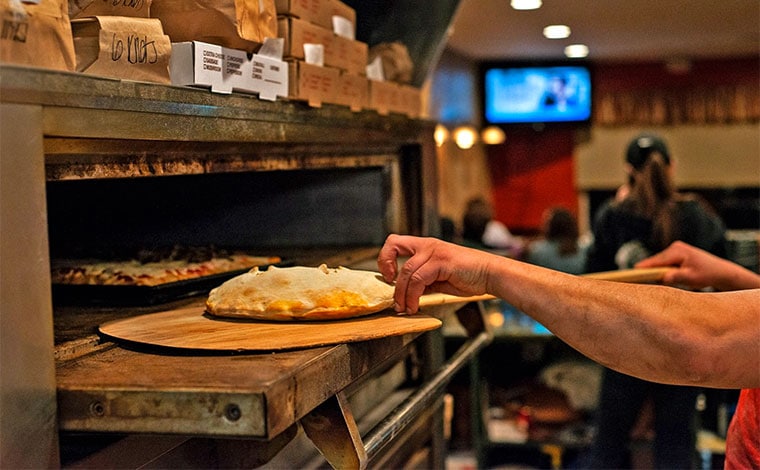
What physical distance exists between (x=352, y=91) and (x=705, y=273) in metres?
0.91

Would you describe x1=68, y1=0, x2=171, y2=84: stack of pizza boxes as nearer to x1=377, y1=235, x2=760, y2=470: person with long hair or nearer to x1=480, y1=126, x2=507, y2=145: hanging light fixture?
x1=377, y1=235, x2=760, y2=470: person with long hair

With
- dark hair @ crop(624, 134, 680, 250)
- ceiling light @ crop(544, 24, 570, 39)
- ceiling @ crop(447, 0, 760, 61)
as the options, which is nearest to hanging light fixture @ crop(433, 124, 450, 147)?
ceiling @ crop(447, 0, 760, 61)

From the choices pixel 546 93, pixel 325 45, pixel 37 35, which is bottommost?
pixel 37 35

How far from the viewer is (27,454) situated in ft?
3.15

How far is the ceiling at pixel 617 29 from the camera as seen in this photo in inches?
234

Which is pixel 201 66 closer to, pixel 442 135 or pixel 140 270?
pixel 140 270

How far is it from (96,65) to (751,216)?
704 cm

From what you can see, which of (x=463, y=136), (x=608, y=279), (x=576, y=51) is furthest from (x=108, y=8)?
(x=576, y=51)

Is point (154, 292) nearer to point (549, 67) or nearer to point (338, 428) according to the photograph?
point (338, 428)

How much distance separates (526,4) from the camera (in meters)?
5.66

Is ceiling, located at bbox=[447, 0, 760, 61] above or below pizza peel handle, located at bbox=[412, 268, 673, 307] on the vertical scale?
above

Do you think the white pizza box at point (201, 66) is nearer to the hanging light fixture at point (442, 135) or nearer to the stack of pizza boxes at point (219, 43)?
the stack of pizza boxes at point (219, 43)

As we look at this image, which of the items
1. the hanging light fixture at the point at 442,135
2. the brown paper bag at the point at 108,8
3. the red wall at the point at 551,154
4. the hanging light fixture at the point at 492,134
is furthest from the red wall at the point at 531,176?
the brown paper bag at the point at 108,8

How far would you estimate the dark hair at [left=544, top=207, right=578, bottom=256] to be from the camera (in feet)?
16.6
